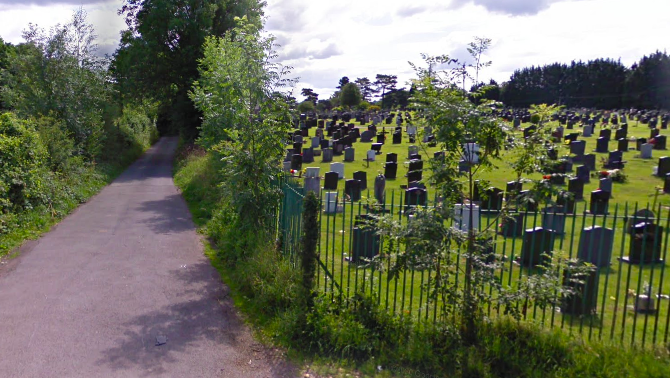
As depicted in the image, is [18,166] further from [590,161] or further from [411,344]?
[590,161]

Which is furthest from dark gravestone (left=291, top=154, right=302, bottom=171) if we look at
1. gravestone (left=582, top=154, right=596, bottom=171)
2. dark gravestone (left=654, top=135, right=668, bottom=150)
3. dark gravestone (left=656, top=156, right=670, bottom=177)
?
dark gravestone (left=654, top=135, right=668, bottom=150)

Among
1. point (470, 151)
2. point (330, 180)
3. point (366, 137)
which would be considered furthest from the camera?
point (366, 137)

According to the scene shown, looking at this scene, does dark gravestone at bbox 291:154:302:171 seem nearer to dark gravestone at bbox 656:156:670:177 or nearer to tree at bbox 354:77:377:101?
dark gravestone at bbox 656:156:670:177

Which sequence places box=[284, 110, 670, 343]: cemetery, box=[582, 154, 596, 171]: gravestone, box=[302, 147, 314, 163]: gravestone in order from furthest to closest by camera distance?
1. box=[302, 147, 314, 163]: gravestone
2. box=[582, 154, 596, 171]: gravestone
3. box=[284, 110, 670, 343]: cemetery

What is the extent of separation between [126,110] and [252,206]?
97.2 feet

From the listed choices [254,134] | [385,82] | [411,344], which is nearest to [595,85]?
[385,82]

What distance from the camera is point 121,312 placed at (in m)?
7.11

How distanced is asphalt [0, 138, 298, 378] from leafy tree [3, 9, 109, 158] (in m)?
8.97

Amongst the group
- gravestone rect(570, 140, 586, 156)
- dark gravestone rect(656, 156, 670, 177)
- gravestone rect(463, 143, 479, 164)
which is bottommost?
dark gravestone rect(656, 156, 670, 177)

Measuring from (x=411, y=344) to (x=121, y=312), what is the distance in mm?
3965

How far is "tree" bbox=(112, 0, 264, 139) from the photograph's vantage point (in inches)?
1123

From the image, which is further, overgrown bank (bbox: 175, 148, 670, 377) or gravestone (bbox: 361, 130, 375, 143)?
gravestone (bbox: 361, 130, 375, 143)

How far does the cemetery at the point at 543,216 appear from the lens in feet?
19.1

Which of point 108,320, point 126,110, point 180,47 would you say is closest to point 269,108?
point 108,320
